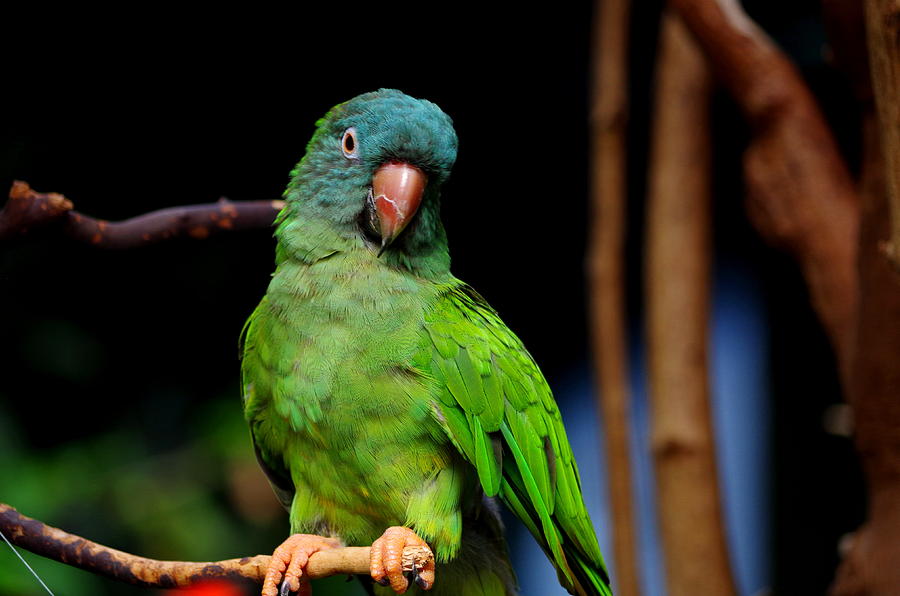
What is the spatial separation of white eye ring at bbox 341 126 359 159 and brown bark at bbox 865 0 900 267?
581mm

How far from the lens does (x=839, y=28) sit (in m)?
1.32

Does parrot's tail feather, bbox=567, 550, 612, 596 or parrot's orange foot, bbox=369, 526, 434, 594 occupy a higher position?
parrot's orange foot, bbox=369, 526, 434, 594

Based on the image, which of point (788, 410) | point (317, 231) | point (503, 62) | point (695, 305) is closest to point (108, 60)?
point (503, 62)

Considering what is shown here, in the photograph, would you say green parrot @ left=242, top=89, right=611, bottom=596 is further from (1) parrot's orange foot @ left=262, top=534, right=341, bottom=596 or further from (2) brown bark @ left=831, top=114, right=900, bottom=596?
(2) brown bark @ left=831, top=114, right=900, bottom=596

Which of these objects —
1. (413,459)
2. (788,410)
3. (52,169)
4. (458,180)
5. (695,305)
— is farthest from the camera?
(788,410)

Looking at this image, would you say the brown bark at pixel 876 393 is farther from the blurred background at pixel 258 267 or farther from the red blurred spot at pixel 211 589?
the red blurred spot at pixel 211 589

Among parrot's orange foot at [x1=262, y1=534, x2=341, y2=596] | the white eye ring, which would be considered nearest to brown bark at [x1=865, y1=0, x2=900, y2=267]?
the white eye ring

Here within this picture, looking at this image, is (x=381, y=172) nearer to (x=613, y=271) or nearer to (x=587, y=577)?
(x=587, y=577)

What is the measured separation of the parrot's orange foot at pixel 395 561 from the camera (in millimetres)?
920

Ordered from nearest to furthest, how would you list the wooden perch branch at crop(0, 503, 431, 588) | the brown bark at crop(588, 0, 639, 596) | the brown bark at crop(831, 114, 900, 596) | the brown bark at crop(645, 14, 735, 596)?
the wooden perch branch at crop(0, 503, 431, 588) < the brown bark at crop(831, 114, 900, 596) < the brown bark at crop(645, 14, 735, 596) < the brown bark at crop(588, 0, 639, 596)

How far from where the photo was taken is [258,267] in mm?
2217

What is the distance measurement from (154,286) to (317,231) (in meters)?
1.27

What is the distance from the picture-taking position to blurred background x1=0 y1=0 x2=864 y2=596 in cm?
199

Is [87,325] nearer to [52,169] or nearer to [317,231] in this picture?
[52,169]
